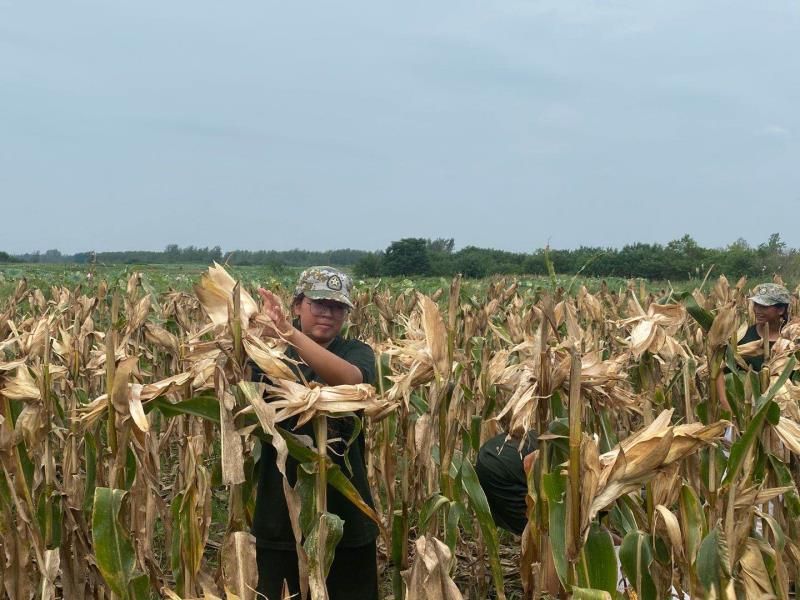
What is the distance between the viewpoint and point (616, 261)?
3172 centimetres

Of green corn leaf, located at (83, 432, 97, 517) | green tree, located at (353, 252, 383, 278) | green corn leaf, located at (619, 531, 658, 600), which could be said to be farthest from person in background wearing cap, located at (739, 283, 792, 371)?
green tree, located at (353, 252, 383, 278)

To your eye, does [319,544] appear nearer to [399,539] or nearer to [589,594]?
[589,594]

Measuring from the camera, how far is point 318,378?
2857 millimetres

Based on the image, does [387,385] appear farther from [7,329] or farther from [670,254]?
[670,254]

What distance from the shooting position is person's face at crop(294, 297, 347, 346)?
290cm

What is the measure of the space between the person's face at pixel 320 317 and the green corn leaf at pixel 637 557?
4.48 feet

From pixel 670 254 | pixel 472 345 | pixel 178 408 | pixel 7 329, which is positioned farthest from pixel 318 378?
pixel 670 254

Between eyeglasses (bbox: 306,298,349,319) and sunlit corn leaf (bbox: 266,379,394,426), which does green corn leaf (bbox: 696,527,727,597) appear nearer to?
sunlit corn leaf (bbox: 266,379,394,426)

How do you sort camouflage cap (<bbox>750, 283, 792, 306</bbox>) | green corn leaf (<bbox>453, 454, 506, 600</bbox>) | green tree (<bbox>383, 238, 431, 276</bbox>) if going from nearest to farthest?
green corn leaf (<bbox>453, 454, 506, 600</bbox>)
camouflage cap (<bbox>750, 283, 792, 306</bbox>)
green tree (<bbox>383, 238, 431, 276</bbox>)

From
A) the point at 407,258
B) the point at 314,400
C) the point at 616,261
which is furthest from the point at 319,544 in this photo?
the point at 407,258

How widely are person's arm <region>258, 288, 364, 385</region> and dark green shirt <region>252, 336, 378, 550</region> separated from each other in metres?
0.18

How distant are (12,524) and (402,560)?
5.04 ft

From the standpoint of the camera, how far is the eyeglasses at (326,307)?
2.90 meters

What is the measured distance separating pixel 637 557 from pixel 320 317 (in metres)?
1.45
